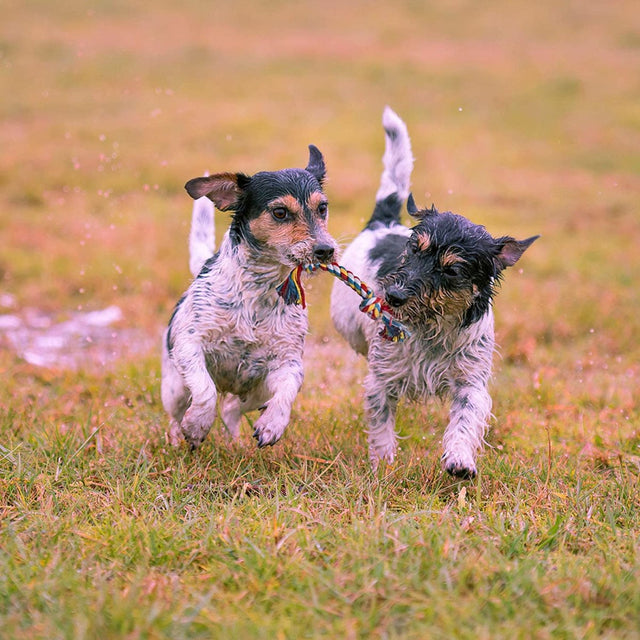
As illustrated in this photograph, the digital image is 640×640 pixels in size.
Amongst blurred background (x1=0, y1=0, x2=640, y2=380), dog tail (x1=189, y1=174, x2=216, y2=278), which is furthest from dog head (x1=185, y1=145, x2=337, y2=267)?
blurred background (x1=0, y1=0, x2=640, y2=380)

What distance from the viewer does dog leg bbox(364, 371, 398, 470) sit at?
4.22m

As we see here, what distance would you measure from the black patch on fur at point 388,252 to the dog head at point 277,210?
1.86 feet

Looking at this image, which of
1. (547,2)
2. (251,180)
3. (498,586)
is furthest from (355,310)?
(547,2)

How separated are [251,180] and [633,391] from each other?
2955 mm

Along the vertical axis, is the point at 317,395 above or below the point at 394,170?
below

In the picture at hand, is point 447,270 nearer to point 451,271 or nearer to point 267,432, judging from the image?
point 451,271

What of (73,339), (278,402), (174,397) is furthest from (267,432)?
(73,339)

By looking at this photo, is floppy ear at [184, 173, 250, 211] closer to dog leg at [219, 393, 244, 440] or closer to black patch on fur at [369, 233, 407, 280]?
black patch on fur at [369, 233, 407, 280]

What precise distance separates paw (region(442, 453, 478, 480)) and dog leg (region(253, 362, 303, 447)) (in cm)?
75

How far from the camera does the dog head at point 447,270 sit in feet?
12.6

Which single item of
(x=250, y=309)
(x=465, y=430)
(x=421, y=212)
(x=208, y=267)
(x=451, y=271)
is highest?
(x=421, y=212)

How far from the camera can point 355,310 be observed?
4.92m

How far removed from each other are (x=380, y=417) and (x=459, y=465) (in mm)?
615

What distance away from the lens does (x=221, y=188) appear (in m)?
3.99
